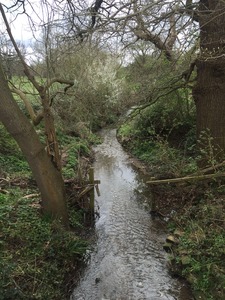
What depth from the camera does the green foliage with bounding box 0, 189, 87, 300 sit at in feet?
15.2

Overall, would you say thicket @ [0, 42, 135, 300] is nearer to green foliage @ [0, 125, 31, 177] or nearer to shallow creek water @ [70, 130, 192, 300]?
green foliage @ [0, 125, 31, 177]

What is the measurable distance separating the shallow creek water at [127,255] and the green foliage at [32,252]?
50cm

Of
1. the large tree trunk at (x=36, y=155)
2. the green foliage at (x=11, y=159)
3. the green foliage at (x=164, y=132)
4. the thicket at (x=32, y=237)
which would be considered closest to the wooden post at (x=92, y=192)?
→ the thicket at (x=32, y=237)

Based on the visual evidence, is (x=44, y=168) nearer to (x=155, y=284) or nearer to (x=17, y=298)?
(x=17, y=298)

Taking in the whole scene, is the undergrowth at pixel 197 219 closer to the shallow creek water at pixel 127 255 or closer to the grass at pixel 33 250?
the shallow creek water at pixel 127 255

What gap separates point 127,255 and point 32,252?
87.3 inches

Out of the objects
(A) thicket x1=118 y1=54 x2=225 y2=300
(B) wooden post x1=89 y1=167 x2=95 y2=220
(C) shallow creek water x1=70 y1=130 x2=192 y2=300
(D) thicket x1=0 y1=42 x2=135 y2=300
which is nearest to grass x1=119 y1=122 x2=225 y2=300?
(A) thicket x1=118 y1=54 x2=225 y2=300

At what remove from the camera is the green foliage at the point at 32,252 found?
463 centimetres

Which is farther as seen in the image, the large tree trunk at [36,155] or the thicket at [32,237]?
the large tree trunk at [36,155]

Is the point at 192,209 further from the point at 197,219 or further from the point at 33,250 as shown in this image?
the point at 33,250

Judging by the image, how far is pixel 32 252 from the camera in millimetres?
5211

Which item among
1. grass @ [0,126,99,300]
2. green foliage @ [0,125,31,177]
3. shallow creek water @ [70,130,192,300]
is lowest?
shallow creek water @ [70,130,192,300]

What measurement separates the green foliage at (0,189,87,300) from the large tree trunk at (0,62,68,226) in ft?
1.31

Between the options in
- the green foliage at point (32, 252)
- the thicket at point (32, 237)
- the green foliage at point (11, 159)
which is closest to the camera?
the green foliage at point (32, 252)
